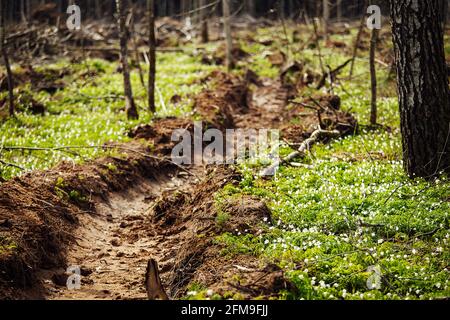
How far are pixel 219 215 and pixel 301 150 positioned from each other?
176 inches

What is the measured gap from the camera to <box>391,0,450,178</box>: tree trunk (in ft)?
30.3

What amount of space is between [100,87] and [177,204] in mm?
11966

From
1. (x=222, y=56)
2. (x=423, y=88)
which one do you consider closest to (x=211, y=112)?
(x=423, y=88)

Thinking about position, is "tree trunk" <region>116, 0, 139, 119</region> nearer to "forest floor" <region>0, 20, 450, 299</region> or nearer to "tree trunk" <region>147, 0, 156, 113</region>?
"forest floor" <region>0, 20, 450, 299</region>

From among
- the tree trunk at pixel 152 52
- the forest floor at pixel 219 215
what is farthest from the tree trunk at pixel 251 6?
the forest floor at pixel 219 215

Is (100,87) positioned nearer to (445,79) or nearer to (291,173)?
(291,173)

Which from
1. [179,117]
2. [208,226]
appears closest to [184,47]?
[179,117]

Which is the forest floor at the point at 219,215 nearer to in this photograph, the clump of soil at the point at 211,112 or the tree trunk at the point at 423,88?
the clump of soil at the point at 211,112

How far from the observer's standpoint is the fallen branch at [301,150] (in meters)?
10.6

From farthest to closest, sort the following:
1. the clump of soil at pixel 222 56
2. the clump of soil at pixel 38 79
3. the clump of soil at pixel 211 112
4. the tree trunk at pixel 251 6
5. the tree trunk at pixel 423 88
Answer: the tree trunk at pixel 251 6, the clump of soil at pixel 222 56, the clump of soil at pixel 38 79, the clump of soil at pixel 211 112, the tree trunk at pixel 423 88

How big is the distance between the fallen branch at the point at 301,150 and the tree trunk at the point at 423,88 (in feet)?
8.87

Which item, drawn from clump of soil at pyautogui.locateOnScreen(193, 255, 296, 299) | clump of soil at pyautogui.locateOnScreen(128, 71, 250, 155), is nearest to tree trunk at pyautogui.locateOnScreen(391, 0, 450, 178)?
clump of soil at pyautogui.locateOnScreen(193, 255, 296, 299)

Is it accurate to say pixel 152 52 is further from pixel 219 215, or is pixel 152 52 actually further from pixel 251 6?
pixel 251 6
